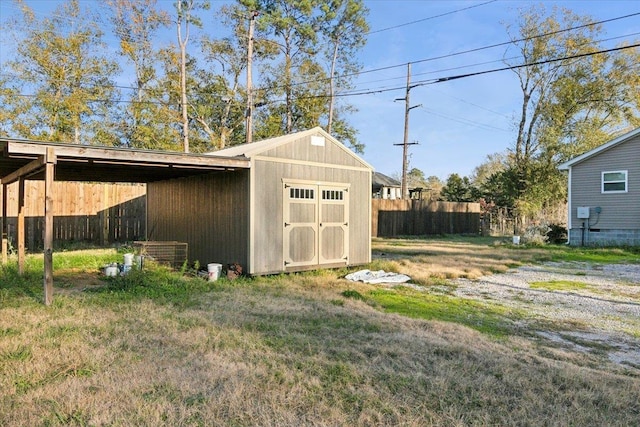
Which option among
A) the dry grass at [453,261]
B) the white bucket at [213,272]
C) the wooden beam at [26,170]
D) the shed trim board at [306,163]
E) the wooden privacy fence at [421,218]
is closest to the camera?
the wooden beam at [26,170]

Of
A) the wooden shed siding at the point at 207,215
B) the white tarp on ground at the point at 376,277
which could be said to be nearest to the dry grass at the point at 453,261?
the white tarp on ground at the point at 376,277

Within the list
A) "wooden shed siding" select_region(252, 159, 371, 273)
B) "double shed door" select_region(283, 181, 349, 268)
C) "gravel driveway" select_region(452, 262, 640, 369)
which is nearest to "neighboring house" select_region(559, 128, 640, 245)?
"gravel driveway" select_region(452, 262, 640, 369)

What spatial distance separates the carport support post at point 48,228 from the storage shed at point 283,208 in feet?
9.21

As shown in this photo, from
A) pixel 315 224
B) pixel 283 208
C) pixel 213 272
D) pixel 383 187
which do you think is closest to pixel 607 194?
pixel 315 224

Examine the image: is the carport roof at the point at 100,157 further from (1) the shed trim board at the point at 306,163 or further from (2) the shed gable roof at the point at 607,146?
(2) the shed gable roof at the point at 607,146

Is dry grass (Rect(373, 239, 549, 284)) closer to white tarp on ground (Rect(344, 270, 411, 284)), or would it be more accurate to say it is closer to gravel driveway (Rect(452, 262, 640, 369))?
white tarp on ground (Rect(344, 270, 411, 284))

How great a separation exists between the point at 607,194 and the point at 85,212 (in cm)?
1643

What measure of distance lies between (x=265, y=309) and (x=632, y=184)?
13.6m

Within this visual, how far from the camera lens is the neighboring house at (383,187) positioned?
99.6 feet

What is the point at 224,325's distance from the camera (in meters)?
4.75

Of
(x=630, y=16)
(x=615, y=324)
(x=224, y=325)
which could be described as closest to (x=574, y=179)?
(x=630, y=16)

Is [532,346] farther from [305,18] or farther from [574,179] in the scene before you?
[305,18]

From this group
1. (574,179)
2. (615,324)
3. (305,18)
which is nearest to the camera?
(615,324)

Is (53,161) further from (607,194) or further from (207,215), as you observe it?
(607,194)
